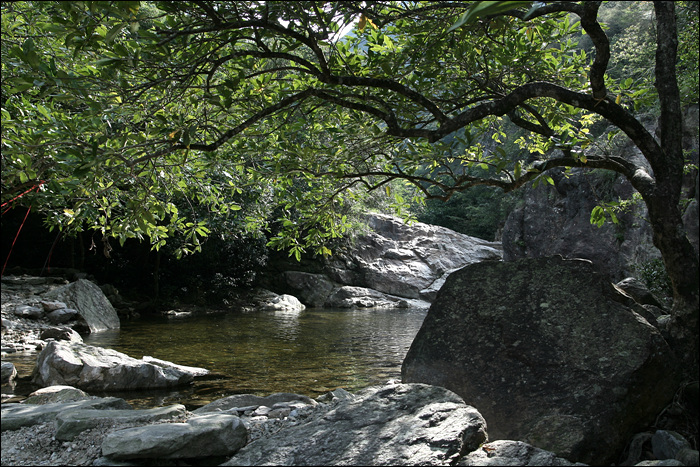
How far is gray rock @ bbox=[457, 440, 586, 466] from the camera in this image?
2713mm

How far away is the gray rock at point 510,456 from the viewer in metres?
2.71

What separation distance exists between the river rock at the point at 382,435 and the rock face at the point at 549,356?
0.78m

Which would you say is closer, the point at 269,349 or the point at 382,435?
the point at 382,435

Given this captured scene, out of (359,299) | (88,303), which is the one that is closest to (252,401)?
(88,303)

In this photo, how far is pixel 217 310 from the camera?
693 inches

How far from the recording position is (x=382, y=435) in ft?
9.48

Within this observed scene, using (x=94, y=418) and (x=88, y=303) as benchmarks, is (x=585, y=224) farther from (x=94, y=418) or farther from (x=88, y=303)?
(x=94, y=418)

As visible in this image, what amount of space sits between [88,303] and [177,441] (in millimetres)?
10378

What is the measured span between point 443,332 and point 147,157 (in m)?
2.97

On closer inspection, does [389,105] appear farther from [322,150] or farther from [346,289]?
[346,289]

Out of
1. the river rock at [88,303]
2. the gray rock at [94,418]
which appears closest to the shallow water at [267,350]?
the river rock at [88,303]

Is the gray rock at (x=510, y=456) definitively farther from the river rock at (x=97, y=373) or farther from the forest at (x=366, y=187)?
the river rock at (x=97, y=373)

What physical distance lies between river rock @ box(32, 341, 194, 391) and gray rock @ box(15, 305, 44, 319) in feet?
14.3

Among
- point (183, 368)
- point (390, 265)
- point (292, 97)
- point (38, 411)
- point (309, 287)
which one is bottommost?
point (183, 368)
